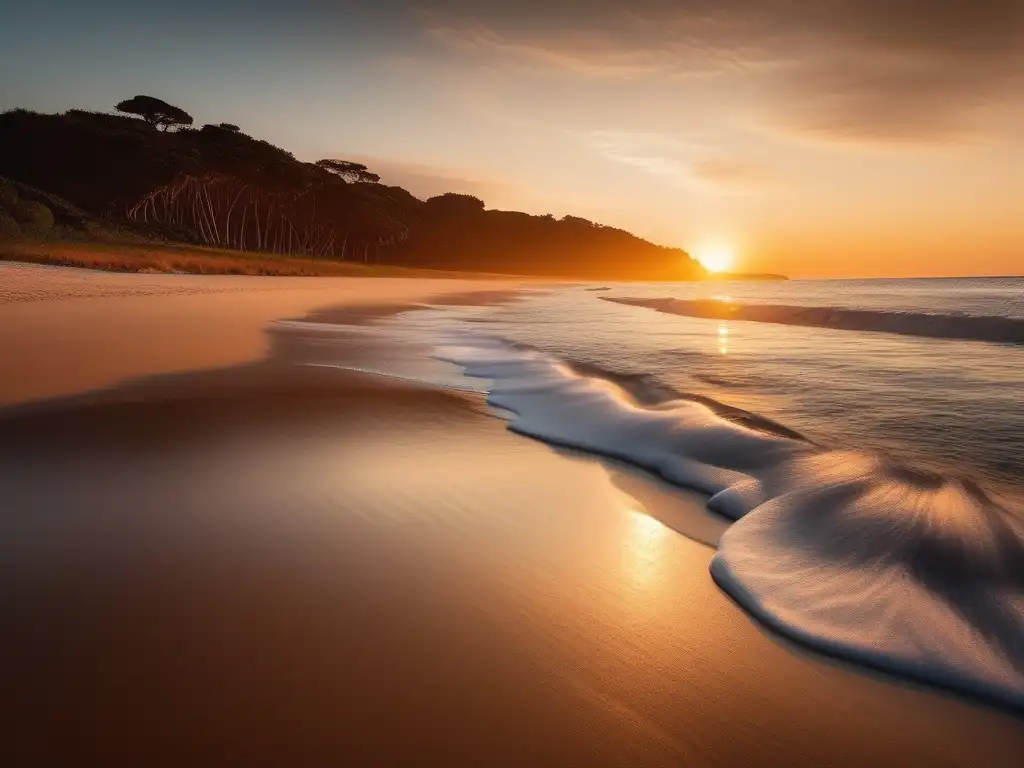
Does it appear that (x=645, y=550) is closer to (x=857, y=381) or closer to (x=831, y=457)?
(x=831, y=457)

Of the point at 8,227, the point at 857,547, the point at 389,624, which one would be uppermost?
the point at 8,227

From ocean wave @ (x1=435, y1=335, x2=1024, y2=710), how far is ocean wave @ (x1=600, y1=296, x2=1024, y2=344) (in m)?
11.6

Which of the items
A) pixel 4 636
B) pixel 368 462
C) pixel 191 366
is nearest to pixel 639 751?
pixel 4 636

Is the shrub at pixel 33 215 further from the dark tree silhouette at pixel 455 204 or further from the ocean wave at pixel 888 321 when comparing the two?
the dark tree silhouette at pixel 455 204

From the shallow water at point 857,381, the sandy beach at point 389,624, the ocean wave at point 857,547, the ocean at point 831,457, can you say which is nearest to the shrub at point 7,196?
the shallow water at point 857,381

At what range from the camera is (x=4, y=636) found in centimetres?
222

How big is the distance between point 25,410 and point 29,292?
14.5m

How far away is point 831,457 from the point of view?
4312 millimetres

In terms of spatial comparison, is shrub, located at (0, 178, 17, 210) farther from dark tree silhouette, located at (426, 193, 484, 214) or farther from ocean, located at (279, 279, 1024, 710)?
dark tree silhouette, located at (426, 193, 484, 214)

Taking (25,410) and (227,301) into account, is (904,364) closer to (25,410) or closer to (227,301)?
(25,410)

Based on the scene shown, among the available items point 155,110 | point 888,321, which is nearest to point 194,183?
point 155,110

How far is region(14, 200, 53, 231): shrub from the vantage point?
37688 mm

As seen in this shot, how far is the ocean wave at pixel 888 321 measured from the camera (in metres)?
14.8

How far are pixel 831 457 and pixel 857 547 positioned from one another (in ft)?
4.44
